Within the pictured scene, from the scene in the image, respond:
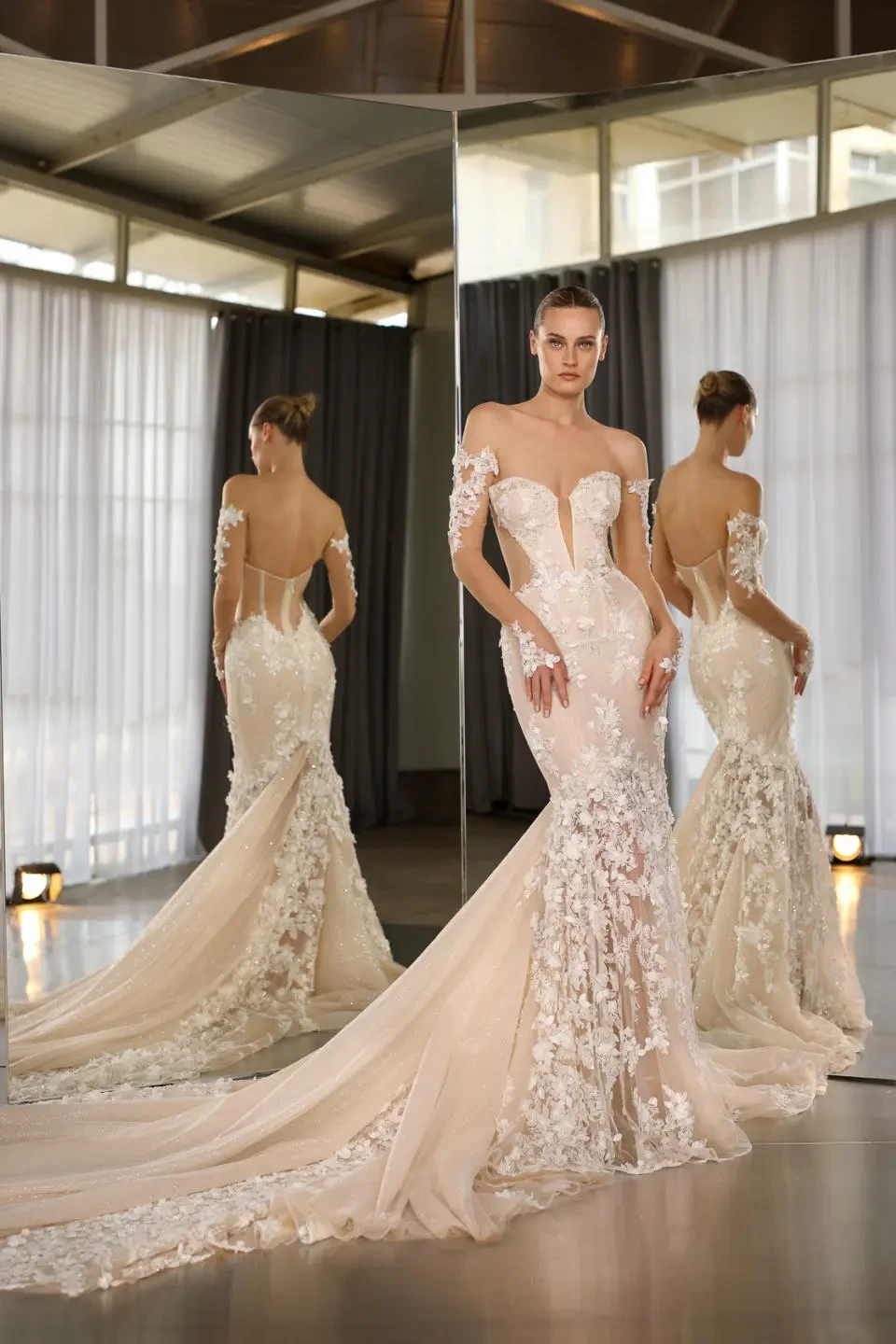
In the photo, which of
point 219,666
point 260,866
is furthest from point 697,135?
point 260,866

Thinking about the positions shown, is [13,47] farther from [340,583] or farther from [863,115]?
[863,115]

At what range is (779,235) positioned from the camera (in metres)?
4.19

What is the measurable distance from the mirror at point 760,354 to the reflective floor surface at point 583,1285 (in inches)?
47.9

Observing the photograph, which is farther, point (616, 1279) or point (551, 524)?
point (551, 524)

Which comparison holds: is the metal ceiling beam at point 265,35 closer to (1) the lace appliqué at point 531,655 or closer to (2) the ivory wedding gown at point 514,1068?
(2) the ivory wedding gown at point 514,1068

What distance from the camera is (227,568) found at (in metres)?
4.07

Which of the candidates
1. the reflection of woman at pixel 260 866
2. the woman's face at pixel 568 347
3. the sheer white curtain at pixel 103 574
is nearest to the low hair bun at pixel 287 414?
the reflection of woman at pixel 260 866

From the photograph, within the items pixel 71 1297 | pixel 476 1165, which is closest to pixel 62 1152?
pixel 71 1297

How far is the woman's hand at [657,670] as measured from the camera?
3.43 meters

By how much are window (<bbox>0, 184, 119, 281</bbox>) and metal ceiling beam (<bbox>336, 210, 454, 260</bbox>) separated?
64 centimetres

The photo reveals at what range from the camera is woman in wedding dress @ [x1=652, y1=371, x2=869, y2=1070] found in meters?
4.21

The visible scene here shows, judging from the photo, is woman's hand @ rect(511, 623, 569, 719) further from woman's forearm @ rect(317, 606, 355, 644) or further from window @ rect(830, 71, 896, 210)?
window @ rect(830, 71, 896, 210)

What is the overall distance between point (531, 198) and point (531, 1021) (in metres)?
2.35

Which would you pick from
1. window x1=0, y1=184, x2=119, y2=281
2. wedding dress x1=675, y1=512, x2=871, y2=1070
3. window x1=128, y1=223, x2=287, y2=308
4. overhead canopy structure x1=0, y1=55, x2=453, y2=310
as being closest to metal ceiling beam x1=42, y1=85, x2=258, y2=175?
overhead canopy structure x1=0, y1=55, x2=453, y2=310
